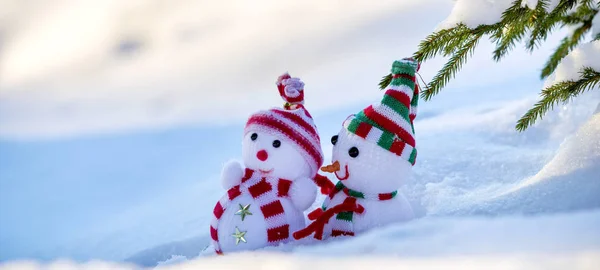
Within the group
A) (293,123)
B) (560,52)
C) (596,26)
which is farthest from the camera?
(293,123)

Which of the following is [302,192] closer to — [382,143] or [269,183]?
[269,183]

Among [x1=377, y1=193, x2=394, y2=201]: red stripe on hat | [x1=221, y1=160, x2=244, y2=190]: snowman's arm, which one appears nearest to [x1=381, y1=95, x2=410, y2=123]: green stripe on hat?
[x1=377, y1=193, x2=394, y2=201]: red stripe on hat

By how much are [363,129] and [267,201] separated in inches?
13.1

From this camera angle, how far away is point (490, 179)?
2324 millimetres

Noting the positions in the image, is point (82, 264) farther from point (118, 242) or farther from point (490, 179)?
point (490, 179)

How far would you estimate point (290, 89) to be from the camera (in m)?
1.68

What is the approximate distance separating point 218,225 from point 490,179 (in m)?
1.23

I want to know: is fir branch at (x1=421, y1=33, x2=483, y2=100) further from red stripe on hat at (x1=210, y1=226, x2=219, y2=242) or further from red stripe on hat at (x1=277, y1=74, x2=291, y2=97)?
red stripe on hat at (x1=210, y1=226, x2=219, y2=242)

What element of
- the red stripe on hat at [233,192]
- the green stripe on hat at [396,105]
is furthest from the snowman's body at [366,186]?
the red stripe on hat at [233,192]

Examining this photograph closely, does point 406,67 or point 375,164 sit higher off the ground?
point 406,67

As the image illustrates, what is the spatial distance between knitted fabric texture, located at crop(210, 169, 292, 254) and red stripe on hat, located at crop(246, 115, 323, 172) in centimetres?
11

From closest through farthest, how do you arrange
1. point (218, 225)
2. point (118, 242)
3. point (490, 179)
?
1. point (218, 225)
2. point (490, 179)
3. point (118, 242)

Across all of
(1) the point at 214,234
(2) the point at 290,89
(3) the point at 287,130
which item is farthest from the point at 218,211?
(2) the point at 290,89

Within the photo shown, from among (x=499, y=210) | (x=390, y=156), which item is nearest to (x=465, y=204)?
(x=499, y=210)
